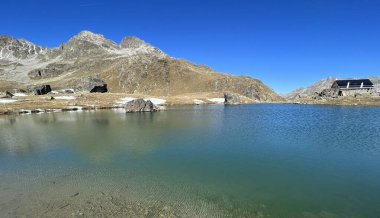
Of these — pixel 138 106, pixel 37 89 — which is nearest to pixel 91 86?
pixel 37 89

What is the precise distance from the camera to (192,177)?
24.1m

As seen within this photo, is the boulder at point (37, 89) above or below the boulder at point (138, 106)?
above

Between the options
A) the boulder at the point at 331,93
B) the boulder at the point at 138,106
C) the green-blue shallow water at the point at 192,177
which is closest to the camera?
the green-blue shallow water at the point at 192,177

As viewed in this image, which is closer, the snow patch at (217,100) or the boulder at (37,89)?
the boulder at (37,89)

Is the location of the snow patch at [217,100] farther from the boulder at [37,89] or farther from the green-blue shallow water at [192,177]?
the green-blue shallow water at [192,177]

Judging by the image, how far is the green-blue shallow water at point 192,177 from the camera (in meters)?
18.1

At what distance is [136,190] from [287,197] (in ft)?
36.5

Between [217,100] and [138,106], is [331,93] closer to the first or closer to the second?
[217,100]

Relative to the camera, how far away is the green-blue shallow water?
18078 mm

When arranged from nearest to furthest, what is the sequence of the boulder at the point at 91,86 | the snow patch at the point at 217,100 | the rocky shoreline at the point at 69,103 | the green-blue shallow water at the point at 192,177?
1. the green-blue shallow water at the point at 192,177
2. the rocky shoreline at the point at 69,103
3. the boulder at the point at 91,86
4. the snow patch at the point at 217,100

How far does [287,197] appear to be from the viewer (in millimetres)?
19750

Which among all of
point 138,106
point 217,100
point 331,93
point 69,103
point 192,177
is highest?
point 331,93

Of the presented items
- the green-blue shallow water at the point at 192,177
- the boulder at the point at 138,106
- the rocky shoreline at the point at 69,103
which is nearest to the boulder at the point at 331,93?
the rocky shoreline at the point at 69,103

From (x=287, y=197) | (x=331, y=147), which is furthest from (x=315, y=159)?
(x=287, y=197)
